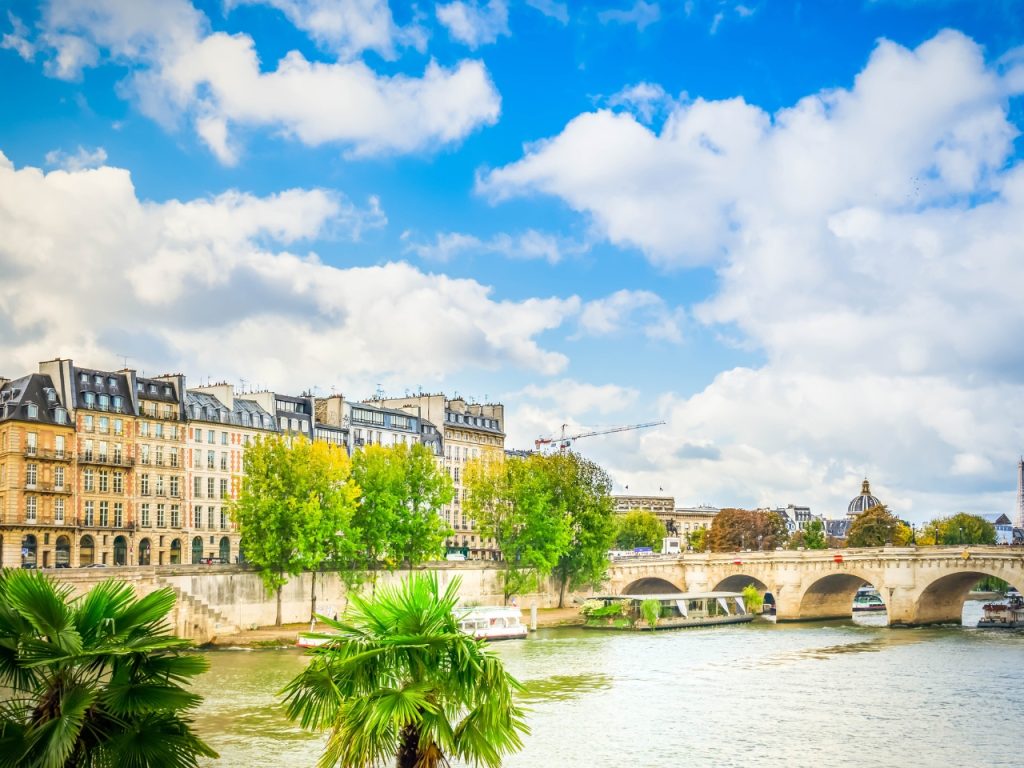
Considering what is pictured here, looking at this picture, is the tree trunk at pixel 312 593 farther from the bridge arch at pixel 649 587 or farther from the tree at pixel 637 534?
the tree at pixel 637 534

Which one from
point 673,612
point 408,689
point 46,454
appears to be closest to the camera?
point 408,689

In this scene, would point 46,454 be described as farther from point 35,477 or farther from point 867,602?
point 867,602

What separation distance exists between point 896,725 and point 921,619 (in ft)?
145

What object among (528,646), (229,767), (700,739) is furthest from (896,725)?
(528,646)

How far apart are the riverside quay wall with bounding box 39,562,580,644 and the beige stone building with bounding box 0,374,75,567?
14.8 metres

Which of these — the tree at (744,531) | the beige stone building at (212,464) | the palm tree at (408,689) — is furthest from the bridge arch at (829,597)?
the palm tree at (408,689)

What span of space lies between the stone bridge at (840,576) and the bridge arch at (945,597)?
70mm

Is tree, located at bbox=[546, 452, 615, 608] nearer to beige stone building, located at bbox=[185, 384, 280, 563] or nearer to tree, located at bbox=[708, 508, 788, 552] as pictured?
beige stone building, located at bbox=[185, 384, 280, 563]

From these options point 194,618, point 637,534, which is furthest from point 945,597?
point 637,534

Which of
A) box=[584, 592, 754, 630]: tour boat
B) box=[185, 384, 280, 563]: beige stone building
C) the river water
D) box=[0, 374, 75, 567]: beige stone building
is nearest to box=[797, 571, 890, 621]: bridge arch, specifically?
box=[584, 592, 754, 630]: tour boat

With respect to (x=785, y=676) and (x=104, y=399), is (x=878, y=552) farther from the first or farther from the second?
(x=104, y=399)

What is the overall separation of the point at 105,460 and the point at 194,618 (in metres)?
23.1

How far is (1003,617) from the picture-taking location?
83125 mm

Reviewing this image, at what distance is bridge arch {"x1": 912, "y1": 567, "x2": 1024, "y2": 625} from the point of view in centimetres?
7950
